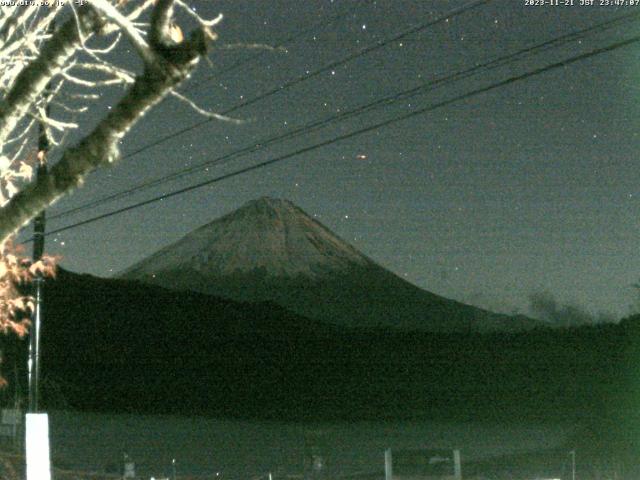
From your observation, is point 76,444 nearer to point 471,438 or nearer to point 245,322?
point 471,438

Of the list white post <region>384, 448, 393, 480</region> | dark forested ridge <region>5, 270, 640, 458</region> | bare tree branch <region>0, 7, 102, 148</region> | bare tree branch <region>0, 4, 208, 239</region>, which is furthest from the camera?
dark forested ridge <region>5, 270, 640, 458</region>

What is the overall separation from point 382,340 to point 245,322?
11615 millimetres

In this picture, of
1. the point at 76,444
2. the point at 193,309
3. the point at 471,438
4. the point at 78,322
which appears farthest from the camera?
the point at 193,309

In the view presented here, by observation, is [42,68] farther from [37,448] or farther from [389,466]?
[389,466]

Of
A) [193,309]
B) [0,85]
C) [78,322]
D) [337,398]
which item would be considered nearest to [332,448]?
[337,398]

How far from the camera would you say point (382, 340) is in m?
57.5

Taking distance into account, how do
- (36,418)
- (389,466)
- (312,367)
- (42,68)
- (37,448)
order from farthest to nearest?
1. (312,367)
2. (389,466)
3. (36,418)
4. (37,448)
5. (42,68)

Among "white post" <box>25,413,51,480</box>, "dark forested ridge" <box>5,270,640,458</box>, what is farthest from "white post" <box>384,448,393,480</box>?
"dark forested ridge" <box>5,270,640,458</box>

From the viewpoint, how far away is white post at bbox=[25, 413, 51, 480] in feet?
49.7

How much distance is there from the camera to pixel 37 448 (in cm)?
1556

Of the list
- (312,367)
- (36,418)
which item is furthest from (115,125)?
(312,367)

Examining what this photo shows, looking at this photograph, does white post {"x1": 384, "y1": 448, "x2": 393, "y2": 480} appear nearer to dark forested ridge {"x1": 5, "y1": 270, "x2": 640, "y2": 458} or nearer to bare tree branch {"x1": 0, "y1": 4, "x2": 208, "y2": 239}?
bare tree branch {"x1": 0, "y1": 4, "x2": 208, "y2": 239}

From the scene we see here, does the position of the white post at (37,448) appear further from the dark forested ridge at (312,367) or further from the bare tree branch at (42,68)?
the dark forested ridge at (312,367)

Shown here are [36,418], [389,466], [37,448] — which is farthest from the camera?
[389,466]
